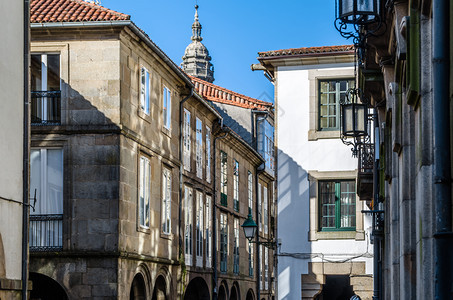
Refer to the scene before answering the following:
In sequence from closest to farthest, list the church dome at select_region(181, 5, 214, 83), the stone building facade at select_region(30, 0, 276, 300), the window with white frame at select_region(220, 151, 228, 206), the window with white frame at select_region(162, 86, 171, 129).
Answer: the stone building facade at select_region(30, 0, 276, 300)
the window with white frame at select_region(162, 86, 171, 129)
the window with white frame at select_region(220, 151, 228, 206)
the church dome at select_region(181, 5, 214, 83)

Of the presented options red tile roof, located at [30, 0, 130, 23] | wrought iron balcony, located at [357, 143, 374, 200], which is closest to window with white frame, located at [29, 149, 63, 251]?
red tile roof, located at [30, 0, 130, 23]

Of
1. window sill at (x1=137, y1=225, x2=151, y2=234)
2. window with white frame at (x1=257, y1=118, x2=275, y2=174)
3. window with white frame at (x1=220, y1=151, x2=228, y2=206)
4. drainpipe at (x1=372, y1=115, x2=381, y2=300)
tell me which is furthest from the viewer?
window with white frame at (x1=257, y1=118, x2=275, y2=174)

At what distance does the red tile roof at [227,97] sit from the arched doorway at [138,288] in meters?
20.3

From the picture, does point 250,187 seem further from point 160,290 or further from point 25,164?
point 25,164

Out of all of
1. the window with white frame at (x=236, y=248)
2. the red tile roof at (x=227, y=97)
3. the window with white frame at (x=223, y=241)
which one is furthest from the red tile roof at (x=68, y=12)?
the red tile roof at (x=227, y=97)

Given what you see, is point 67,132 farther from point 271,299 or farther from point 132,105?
point 271,299

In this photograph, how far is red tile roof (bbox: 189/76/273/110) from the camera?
46.7m

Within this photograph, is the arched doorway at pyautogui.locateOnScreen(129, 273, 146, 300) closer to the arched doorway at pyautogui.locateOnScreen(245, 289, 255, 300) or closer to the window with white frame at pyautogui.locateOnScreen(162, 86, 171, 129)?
the window with white frame at pyautogui.locateOnScreen(162, 86, 171, 129)

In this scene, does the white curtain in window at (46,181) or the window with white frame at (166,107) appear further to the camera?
the window with white frame at (166,107)

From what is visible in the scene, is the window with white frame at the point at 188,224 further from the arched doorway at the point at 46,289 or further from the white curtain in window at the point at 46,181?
the white curtain in window at the point at 46,181

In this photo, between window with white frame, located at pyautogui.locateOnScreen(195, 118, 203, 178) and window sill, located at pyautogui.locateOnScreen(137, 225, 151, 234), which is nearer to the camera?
window sill, located at pyautogui.locateOnScreen(137, 225, 151, 234)

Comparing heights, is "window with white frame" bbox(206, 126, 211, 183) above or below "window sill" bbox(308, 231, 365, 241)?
above

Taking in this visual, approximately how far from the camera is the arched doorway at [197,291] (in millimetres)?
34875

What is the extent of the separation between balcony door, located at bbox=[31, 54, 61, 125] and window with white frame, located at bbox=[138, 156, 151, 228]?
310cm
